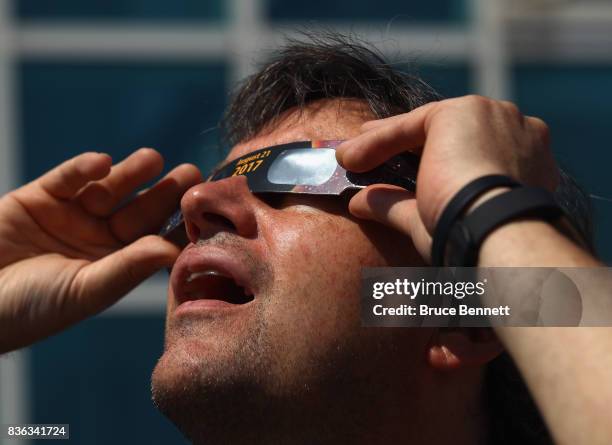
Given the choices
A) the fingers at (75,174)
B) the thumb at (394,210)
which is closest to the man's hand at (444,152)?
the thumb at (394,210)

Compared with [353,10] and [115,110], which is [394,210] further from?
[353,10]

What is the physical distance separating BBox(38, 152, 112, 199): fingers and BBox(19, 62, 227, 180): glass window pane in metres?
3.12

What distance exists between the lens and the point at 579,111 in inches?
277

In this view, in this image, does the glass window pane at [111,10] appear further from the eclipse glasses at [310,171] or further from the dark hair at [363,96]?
the eclipse glasses at [310,171]

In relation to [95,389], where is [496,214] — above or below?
above

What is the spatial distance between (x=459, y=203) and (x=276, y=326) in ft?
1.93

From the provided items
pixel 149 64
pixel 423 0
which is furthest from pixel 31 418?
pixel 423 0

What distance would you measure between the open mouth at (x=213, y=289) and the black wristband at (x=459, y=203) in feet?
2.30

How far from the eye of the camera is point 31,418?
6.07m

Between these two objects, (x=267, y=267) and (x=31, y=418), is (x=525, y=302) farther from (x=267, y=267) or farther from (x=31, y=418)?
(x=31, y=418)

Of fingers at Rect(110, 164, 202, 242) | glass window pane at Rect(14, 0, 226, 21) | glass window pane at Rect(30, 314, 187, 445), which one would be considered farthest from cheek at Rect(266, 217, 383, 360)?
glass window pane at Rect(14, 0, 226, 21)

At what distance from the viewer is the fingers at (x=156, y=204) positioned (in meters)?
3.10

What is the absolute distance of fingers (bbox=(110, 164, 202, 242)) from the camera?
3104 mm

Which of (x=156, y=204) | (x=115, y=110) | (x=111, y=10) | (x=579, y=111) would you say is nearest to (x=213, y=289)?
(x=156, y=204)
